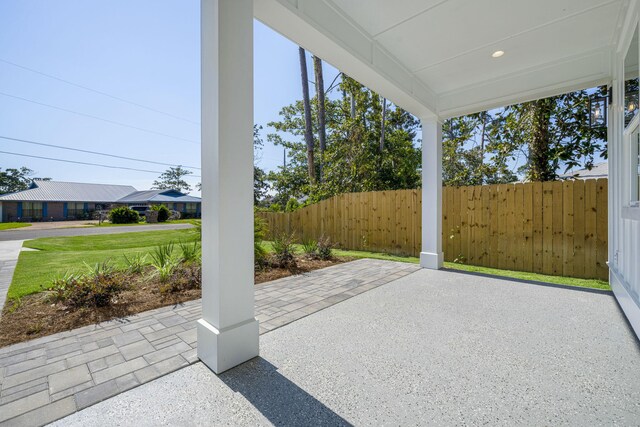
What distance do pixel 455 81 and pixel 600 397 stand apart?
4546 millimetres

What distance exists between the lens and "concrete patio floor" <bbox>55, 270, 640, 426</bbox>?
148 centimetres

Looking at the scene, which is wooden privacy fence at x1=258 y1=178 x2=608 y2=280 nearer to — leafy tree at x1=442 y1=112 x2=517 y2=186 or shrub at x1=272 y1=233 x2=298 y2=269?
leafy tree at x1=442 y1=112 x2=517 y2=186

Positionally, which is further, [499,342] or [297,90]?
[297,90]

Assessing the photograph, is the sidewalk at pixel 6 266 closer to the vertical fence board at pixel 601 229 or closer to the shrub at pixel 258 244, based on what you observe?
the shrub at pixel 258 244

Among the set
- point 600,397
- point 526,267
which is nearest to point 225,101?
point 600,397

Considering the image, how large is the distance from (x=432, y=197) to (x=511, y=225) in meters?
1.57

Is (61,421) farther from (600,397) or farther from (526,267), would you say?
(526,267)

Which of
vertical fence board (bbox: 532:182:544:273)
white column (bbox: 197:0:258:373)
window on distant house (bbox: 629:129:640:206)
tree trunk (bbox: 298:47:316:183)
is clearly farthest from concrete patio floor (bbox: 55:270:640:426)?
tree trunk (bbox: 298:47:316:183)

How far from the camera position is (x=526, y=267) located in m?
5.01

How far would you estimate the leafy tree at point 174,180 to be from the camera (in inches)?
1532

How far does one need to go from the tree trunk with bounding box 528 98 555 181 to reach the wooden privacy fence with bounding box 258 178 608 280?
1511 millimetres

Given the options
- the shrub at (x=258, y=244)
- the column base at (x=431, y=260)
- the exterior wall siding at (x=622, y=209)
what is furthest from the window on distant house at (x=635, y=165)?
the shrub at (x=258, y=244)

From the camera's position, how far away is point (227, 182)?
1881 millimetres

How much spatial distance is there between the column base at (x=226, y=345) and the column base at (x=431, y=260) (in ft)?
13.0
